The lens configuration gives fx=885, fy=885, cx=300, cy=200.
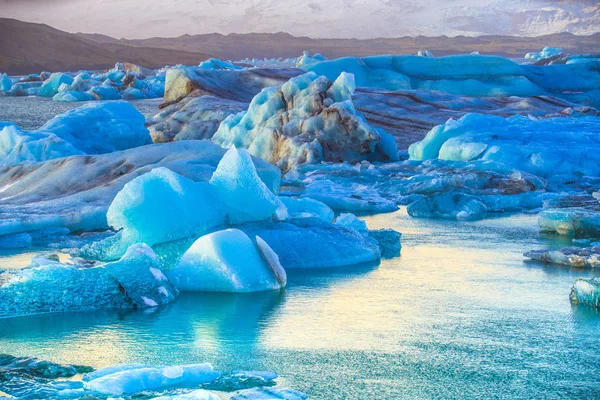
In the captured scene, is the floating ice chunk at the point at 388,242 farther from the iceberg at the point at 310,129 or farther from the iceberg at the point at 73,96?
the iceberg at the point at 73,96

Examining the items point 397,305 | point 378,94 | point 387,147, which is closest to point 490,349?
point 397,305

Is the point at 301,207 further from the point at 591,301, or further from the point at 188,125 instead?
the point at 188,125

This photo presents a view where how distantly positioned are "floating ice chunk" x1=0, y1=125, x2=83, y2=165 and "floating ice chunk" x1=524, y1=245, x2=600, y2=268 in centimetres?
785

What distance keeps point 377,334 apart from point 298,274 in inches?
67.7

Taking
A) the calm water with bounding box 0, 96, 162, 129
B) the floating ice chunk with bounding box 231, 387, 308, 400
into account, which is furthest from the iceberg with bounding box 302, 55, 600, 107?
the floating ice chunk with bounding box 231, 387, 308, 400

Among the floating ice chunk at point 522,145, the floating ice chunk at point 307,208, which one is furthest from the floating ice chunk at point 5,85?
the floating ice chunk at point 307,208

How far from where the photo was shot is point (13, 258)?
7082 millimetres

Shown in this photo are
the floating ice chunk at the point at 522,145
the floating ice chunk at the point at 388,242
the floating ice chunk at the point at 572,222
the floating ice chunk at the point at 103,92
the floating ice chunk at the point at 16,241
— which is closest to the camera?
the floating ice chunk at the point at 388,242

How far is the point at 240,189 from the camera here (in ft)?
21.7

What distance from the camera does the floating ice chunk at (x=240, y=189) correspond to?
21.7ft

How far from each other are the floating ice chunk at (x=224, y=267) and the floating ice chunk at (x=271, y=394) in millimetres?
2050

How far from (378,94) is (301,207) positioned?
1282 centimetres

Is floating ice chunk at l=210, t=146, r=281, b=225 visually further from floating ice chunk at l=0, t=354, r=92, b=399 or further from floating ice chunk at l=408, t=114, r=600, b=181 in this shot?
floating ice chunk at l=408, t=114, r=600, b=181

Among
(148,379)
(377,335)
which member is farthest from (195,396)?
(377,335)
